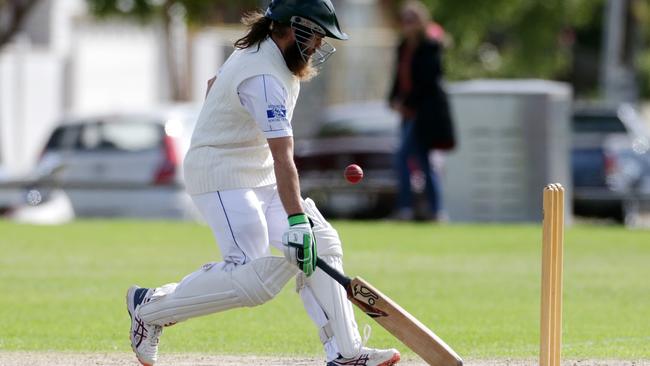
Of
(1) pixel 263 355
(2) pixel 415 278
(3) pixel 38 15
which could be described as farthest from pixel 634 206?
(3) pixel 38 15

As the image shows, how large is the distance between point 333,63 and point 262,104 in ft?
64.0

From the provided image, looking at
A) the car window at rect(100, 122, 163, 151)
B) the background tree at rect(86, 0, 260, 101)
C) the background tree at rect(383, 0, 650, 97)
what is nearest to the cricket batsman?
the car window at rect(100, 122, 163, 151)

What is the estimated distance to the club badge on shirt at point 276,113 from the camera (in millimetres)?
7281

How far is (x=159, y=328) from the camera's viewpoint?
7770mm

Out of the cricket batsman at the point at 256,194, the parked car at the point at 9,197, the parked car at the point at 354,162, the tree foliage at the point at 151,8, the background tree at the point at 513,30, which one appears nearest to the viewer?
the cricket batsman at the point at 256,194

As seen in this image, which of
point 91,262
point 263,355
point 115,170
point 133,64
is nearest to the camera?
point 263,355

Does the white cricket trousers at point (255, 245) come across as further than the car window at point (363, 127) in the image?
No

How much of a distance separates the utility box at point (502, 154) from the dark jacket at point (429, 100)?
2.21m

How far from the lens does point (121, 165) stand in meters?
19.0

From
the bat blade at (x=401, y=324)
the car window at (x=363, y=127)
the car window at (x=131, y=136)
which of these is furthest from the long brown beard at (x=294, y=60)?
the car window at (x=363, y=127)

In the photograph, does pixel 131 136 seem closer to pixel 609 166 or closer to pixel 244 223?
pixel 609 166

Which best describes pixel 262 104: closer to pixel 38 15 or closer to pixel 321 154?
pixel 321 154

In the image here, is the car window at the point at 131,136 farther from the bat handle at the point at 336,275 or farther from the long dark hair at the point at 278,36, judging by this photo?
the bat handle at the point at 336,275

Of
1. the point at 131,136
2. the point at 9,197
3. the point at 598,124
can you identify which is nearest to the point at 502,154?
the point at 131,136
